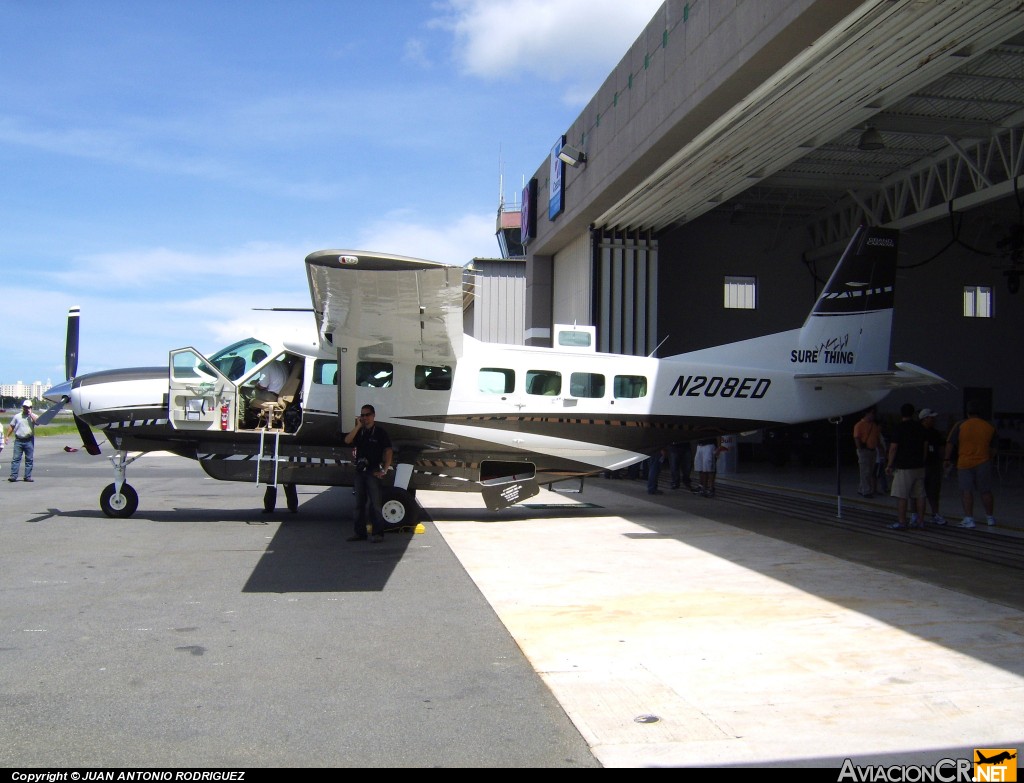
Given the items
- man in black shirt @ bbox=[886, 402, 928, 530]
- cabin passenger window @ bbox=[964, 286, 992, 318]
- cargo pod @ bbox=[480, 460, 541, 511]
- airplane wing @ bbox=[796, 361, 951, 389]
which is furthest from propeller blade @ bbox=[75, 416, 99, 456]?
cabin passenger window @ bbox=[964, 286, 992, 318]

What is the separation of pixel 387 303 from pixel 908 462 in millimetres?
7113

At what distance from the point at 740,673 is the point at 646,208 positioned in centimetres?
1591

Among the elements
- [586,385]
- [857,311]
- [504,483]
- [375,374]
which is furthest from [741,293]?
[375,374]

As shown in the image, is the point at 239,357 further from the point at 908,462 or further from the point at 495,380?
the point at 908,462

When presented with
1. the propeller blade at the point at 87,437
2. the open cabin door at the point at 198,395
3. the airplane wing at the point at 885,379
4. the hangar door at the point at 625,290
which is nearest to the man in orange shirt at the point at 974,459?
the airplane wing at the point at 885,379

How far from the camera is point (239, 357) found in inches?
448

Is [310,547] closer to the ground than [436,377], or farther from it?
closer to the ground

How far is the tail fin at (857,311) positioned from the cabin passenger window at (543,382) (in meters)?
4.15

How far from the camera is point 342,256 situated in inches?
269

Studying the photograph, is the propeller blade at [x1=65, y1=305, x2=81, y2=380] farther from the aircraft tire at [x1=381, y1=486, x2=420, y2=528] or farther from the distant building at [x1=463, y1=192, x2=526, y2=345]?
the distant building at [x1=463, y1=192, x2=526, y2=345]

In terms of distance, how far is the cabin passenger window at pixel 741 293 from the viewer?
25.6 meters

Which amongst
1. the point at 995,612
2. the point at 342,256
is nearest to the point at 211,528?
the point at 342,256

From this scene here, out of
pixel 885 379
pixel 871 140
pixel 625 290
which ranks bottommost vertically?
pixel 885 379

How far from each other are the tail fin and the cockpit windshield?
27.0 feet
